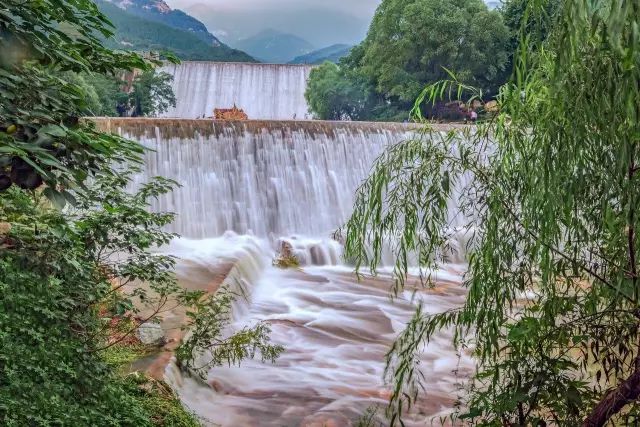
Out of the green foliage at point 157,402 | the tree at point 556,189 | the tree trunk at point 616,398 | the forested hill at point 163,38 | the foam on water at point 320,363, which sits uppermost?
the forested hill at point 163,38

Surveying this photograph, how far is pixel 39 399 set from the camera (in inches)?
108

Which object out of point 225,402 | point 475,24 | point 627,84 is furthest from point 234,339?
point 475,24

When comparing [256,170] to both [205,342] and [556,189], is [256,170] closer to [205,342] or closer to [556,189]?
[205,342]

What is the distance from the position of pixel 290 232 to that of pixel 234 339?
6889 millimetres

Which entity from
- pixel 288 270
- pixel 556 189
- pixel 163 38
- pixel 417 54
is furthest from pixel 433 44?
pixel 163 38

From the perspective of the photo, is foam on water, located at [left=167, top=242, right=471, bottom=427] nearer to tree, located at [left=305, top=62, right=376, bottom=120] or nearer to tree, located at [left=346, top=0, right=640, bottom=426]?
tree, located at [left=346, top=0, right=640, bottom=426]

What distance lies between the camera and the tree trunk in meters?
2.41

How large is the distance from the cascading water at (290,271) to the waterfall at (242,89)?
15.5m

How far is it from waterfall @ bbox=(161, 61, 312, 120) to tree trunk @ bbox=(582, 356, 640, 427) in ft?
83.8

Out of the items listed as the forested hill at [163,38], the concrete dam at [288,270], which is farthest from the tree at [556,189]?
the forested hill at [163,38]

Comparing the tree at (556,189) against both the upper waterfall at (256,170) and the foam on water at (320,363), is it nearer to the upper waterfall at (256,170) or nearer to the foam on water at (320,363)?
the foam on water at (320,363)

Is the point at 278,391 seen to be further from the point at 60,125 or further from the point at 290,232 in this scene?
the point at 290,232

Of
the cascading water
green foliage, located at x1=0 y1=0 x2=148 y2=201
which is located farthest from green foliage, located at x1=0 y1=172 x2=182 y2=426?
the cascading water

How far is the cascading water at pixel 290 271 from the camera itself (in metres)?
5.09
